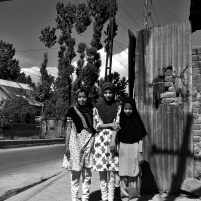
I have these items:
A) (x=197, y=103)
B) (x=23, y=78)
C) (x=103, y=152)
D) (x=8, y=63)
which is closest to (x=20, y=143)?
(x=197, y=103)

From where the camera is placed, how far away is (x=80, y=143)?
4527 millimetres

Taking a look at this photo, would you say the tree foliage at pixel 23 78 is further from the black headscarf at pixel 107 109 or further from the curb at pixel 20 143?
the black headscarf at pixel 107 109

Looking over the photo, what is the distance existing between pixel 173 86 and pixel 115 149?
1946 mm

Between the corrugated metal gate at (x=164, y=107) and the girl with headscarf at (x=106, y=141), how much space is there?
136cm

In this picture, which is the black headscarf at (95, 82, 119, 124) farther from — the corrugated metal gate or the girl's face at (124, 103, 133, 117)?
the corrugated metal gate

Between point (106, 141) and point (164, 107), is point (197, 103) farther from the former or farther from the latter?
point (106, 141)

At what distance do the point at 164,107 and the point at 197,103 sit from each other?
60 centimetres

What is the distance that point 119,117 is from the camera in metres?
4.58

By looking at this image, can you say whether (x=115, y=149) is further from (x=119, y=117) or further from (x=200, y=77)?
(x=200, y=77)

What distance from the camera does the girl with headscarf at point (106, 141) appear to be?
175 inches

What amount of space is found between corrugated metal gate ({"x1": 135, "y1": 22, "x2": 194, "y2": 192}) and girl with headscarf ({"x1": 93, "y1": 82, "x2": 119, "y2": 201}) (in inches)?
53.7

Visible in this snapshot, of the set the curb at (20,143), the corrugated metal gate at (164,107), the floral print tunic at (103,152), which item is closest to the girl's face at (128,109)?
the floral print tunic at (103,152)

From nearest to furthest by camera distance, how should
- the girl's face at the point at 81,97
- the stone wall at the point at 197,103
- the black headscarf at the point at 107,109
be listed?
1. the black headscarf at the point at 107,109
2. the girl's face at the point at 81,97
3. the stone wall at the point at 197,103

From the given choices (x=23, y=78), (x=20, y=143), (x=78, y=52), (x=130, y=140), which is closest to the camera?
(x=130, y=140)
